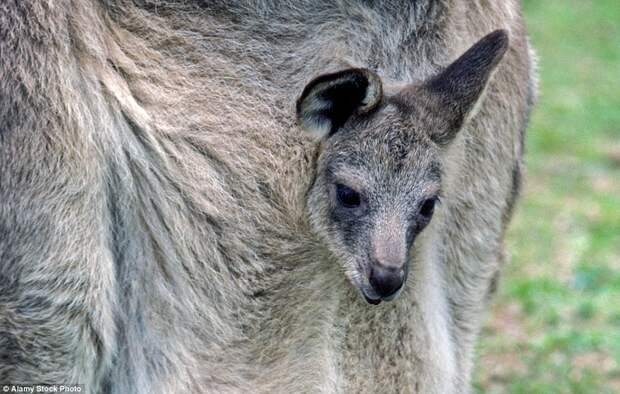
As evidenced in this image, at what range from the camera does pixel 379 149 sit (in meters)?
3.66

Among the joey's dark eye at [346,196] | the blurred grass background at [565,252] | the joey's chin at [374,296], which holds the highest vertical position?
the joey's dark eye at [346,196]

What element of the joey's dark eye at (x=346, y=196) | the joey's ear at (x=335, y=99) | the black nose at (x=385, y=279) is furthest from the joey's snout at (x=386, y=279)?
the joey's ear at (x=335, y=99)

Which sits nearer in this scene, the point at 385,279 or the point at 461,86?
the point at 385,279

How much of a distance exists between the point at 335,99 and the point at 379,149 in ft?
0.74

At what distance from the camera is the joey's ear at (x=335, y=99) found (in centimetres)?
349

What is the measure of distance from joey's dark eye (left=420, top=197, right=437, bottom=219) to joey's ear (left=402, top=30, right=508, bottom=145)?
0.68 ft

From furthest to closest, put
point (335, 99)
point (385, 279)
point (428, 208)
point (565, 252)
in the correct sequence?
point (565, 252) < point (428, 208) < point (335, 99) < point (385, 279)

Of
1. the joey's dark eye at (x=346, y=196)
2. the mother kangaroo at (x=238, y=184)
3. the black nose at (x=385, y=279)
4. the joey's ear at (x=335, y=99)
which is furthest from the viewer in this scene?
the joey's dark eye at (x=346, y=196)

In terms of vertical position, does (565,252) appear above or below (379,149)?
below

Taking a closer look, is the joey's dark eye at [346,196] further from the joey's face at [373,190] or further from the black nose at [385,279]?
the black nose at [385,279]

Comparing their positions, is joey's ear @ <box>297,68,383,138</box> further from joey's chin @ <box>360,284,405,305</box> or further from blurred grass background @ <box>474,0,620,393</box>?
blurred grass background @ <box>474,0,620,393</box>

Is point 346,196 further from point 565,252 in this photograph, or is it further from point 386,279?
point 565,252

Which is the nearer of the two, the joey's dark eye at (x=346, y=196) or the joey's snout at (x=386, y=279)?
the joey's snout at (x=386, y=279)

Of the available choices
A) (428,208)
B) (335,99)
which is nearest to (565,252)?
(428,208)
